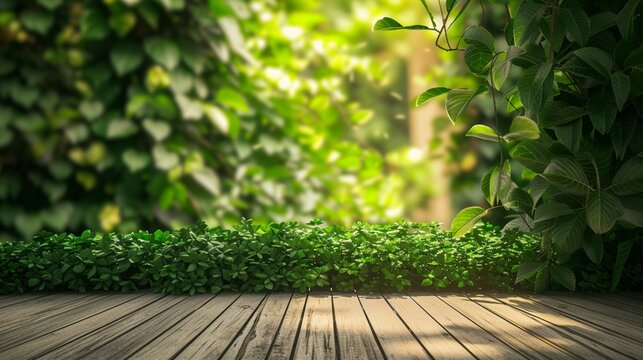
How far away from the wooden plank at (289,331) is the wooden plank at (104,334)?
21.4 inches

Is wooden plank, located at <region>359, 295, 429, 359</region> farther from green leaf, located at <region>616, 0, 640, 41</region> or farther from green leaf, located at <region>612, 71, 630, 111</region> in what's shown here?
green leaf, located at <region>616, 0, 640, 41</region>

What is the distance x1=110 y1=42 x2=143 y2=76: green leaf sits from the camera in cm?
305

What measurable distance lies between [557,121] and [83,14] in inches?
97.4

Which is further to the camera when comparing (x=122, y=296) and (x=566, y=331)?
(x=122, y=296)

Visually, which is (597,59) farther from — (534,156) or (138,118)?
(138,118)

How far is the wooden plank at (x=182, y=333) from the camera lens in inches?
68.1

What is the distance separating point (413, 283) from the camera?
3025 millimetres

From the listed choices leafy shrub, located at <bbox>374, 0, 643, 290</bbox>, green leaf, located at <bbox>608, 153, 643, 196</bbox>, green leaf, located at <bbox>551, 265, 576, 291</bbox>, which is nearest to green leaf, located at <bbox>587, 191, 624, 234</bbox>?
leafy shrub, located at <bbox>374, 0, 643, 290</bbox>

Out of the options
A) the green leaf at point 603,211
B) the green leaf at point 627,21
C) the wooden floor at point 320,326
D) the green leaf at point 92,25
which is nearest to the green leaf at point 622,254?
the wooden floor at point 320,326

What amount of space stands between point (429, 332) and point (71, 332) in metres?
1.28

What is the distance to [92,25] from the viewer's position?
305 centimetres

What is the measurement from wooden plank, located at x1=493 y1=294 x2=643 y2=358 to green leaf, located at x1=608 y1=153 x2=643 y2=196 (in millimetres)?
569

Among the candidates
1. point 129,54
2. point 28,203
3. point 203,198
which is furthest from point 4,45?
point 203,198

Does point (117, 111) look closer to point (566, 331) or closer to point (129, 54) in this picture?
point (129, 54)
